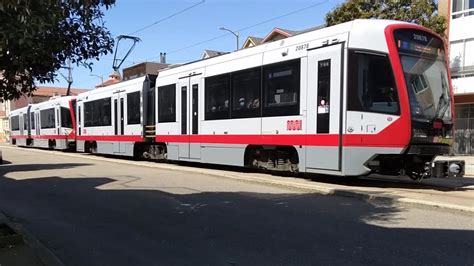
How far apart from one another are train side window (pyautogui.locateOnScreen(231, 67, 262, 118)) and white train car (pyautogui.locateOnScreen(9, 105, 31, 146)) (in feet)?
96.6

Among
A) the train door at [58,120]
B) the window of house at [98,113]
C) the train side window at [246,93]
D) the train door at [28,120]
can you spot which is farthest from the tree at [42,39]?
the train door at [28,120]

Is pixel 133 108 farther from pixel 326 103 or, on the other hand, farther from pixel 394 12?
pixel 394 12

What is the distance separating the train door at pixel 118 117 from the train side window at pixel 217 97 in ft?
23.1

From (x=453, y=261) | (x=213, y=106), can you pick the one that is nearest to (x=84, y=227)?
(x=453, y=261)

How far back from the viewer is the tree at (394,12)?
22469 mm

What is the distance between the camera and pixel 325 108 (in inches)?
461

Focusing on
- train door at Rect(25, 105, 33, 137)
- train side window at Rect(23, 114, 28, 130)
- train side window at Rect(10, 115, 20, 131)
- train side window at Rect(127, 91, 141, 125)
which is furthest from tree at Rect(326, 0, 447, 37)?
train side window at Rect(10, 115, 20, 131)

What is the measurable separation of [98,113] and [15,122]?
24315 millimetres

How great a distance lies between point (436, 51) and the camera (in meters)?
11.8

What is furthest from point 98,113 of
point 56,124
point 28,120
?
point 28,120

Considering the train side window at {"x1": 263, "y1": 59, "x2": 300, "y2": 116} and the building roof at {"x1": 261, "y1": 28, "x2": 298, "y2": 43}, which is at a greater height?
the building roof at {"x1": 261, "y1": 28, "x2": 298, "y2": 43}

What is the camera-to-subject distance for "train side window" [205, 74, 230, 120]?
15.4 m

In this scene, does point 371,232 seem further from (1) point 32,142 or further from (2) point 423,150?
(1) point 32,142

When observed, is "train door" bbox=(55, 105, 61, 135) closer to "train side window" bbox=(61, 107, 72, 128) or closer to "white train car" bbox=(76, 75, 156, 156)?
"train side window" bbox=(61, 107, 72, 128)
